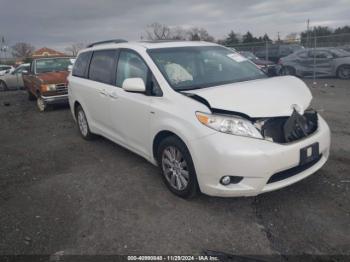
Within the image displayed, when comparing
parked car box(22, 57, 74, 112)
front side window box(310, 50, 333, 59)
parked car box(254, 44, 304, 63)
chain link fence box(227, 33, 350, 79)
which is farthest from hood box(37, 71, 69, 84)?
parked car box(254, 44, 304, 63)

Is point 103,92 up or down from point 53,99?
up

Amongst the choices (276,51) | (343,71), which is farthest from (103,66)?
(276,51)

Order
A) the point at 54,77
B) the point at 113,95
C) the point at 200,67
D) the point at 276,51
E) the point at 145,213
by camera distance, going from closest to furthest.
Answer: the point at 145,213, the point at 200,67, the point at 113,95, the point at 54,77, the point at 276,51

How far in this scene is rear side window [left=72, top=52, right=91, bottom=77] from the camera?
20.7 feet

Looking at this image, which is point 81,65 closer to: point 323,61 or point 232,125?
point 232,125

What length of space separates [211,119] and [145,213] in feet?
4.17

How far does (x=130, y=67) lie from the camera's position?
4.82 m

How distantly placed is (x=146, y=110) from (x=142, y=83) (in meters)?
0.33

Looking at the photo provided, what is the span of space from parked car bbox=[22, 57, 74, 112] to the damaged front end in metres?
8.48

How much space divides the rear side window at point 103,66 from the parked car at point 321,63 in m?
11.4

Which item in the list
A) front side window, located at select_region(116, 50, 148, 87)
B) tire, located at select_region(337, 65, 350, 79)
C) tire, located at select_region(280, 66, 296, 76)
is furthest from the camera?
tire, located at select_region(280, 66, 296, 76)

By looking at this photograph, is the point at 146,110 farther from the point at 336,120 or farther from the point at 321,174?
the point at 336,120

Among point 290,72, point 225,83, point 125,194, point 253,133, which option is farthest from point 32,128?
point 290,72

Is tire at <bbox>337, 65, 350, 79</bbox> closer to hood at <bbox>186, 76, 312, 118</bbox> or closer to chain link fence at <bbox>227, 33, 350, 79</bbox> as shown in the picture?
chain link fence at <bbox>227, 33, 350, 79</bbox>
